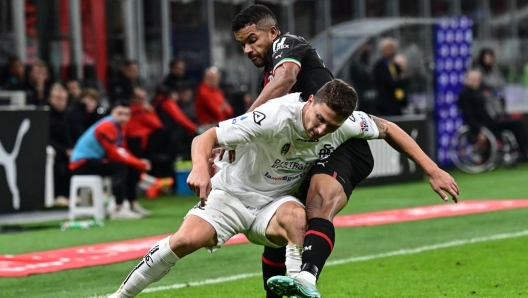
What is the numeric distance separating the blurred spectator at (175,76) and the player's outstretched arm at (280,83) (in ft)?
37.7

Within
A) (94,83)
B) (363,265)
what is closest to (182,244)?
(363,265)

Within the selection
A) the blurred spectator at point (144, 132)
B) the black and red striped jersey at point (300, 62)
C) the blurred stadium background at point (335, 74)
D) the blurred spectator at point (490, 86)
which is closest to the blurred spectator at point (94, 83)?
the blurred stadium background at point (335, 74)

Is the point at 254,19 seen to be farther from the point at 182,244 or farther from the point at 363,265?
the point at 363,265

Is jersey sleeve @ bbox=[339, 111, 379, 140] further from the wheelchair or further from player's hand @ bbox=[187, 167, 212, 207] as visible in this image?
the wheelchair

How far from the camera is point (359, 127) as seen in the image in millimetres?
6879

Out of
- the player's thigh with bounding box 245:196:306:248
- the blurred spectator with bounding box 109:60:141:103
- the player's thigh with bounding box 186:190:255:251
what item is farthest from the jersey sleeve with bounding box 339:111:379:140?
the blurred spectator with bounding box 109:60:141:103

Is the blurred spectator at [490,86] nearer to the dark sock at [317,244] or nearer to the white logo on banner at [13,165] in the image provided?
the white logo on banner at [13,165]

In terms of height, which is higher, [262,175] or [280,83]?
[280,83]

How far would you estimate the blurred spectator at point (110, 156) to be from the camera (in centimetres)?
1400

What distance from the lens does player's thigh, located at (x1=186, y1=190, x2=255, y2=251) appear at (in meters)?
6.67

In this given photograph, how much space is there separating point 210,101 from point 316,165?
1173 cm

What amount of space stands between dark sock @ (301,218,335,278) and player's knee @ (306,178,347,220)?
8 cm

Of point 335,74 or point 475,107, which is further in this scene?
point 475,107

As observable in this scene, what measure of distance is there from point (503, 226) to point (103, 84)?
32.3ft
